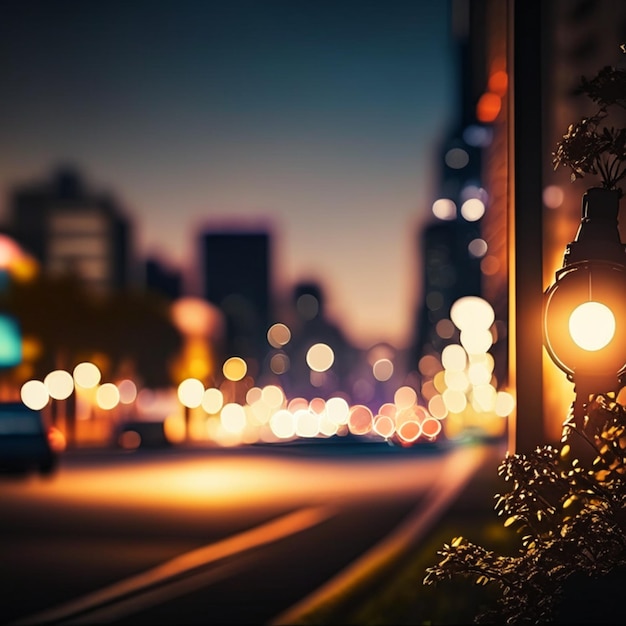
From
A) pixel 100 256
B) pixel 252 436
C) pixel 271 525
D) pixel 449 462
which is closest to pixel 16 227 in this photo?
pixel 100 256

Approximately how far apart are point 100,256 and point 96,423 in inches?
2496

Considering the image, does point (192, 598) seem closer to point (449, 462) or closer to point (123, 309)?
point (449, 462)

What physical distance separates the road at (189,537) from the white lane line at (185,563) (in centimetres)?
2

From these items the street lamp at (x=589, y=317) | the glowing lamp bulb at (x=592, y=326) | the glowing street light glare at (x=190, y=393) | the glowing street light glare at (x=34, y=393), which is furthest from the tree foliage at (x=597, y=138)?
the glowing street light glare at (x=190, y=393)

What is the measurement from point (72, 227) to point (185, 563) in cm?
17044

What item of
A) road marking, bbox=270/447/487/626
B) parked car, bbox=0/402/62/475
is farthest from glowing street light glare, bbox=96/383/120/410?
road marking, bbox=270/447/487/626

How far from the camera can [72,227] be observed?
188 m

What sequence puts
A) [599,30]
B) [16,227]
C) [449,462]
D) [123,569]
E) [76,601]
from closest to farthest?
1. [76,601]
2. [123,569]
3. [599,30]
4. [449,462]
5. [16,227]

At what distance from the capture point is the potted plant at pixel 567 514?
630 cm

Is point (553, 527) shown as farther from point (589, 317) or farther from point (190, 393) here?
point (190, 393)

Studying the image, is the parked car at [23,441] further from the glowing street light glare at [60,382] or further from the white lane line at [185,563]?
the glowing street light glare at [60,382]

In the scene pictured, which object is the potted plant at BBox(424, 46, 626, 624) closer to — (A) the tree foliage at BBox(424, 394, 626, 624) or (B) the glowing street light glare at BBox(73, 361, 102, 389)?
(A) the tree foliage at BBox(424, 394, 626, 624)

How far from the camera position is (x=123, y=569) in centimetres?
1862

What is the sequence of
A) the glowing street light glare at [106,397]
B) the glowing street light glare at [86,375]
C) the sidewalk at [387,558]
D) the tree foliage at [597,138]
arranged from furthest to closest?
1. the glowing street light glare at [106,397]
2. the glowing street light glare at [86,375]
3. the sidewalk at [387,558]
4. the tree foliage at [597,138]
